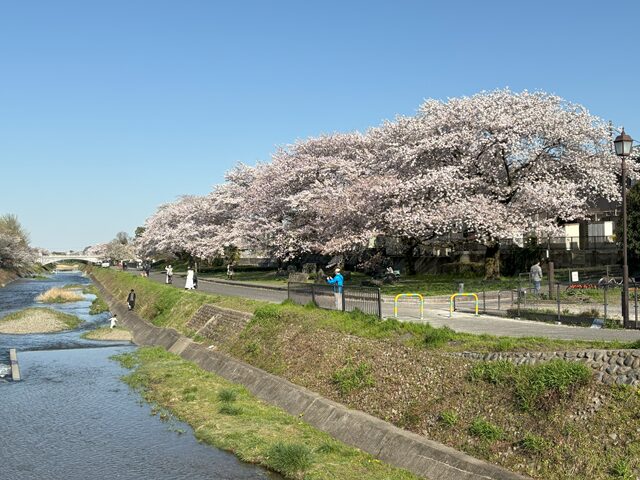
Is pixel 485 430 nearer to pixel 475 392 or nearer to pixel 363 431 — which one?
pixel 475 392

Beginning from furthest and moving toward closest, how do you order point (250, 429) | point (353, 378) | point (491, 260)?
1. point (491, 260)
2. point (353, 378)
3. point (250, 429)

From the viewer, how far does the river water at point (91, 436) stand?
1367cm

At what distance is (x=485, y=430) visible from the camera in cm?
1153

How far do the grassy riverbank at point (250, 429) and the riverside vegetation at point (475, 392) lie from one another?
4.14 feet

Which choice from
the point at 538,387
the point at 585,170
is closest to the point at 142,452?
the point at 538,387

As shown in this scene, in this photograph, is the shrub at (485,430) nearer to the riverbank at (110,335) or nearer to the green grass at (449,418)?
the green grass at (449,418)

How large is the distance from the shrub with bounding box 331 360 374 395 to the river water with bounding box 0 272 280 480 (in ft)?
10.9

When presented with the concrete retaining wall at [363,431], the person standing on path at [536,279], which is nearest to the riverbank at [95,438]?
the concrete retaining wall at [363,431]

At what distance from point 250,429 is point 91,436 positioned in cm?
430

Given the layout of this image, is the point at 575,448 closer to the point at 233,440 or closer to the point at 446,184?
the point at 233,440

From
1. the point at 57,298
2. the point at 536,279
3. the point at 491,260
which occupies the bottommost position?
the point at 57,298

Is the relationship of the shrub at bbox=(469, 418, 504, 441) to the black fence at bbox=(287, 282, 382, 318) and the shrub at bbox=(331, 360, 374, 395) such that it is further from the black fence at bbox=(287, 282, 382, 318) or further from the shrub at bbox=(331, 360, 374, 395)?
the black fence at bbox=(287, 282, 382, 318)

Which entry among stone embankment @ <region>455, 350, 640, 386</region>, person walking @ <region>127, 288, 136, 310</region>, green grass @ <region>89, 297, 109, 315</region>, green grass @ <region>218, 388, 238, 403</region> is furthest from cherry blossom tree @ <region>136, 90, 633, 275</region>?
stone embankment @ <region>455, 350, 640, 386</region>

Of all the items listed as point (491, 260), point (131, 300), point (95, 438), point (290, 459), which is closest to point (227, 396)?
point (95, 438)
